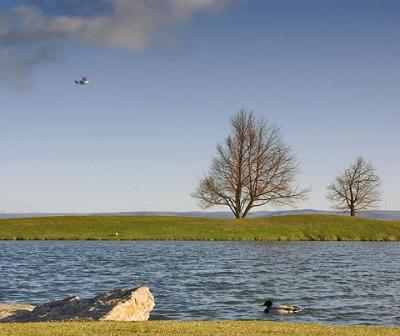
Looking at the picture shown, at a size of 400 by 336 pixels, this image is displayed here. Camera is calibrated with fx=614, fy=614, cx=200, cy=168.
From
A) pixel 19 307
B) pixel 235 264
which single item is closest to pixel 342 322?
pixel 19 307

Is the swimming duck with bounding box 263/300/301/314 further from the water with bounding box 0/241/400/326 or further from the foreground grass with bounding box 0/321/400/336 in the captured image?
the foreground grass with bounding box 0/321/400/336

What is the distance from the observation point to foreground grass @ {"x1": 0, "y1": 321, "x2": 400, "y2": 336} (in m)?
17.2

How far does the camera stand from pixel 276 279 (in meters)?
39.9

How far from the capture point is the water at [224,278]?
28469mm

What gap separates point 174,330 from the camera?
1803cm

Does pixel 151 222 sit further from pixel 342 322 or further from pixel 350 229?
pixel 342 322

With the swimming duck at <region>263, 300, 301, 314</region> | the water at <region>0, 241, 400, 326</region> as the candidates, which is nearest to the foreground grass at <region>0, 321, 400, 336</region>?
the water at <region>0, 241, 400, 326</region>

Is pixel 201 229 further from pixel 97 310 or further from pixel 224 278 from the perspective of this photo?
pixel 97 310

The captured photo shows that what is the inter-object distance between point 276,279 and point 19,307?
18898mm

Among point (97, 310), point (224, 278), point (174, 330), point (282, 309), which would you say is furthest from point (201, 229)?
point (174, 330)

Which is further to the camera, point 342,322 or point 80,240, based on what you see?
point 80,240

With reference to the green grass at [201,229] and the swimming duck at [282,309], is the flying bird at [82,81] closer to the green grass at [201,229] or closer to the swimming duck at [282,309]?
the swimming duck at [282,309]

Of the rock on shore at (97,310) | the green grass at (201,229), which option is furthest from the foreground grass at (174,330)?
the green grass at (201,229)

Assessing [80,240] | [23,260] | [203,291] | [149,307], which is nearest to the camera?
[149,307]
